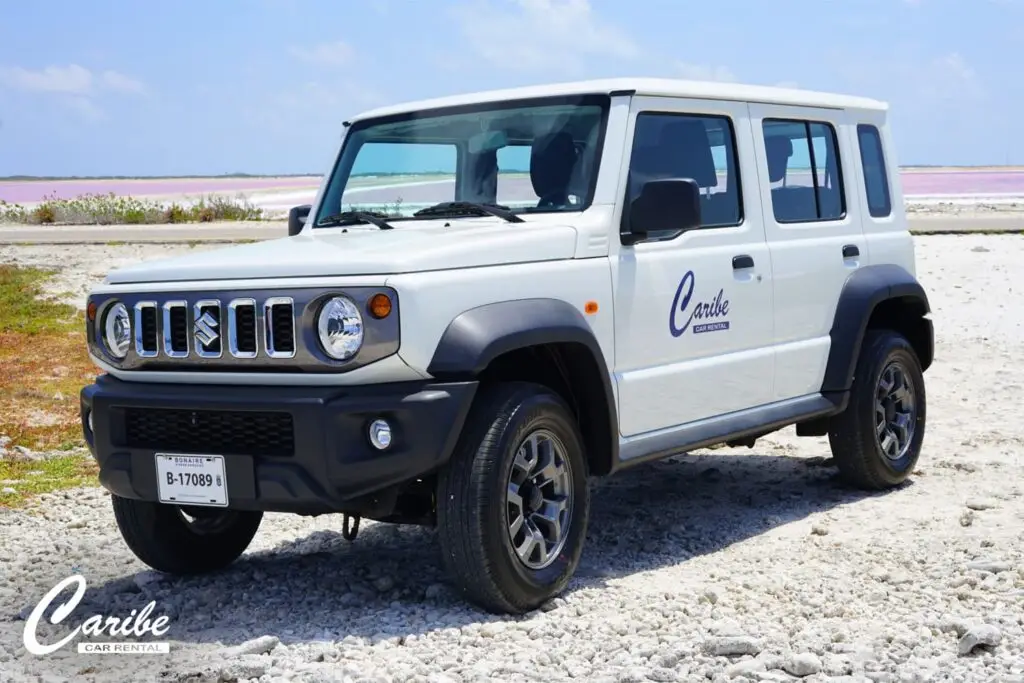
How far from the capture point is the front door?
5.45 meters

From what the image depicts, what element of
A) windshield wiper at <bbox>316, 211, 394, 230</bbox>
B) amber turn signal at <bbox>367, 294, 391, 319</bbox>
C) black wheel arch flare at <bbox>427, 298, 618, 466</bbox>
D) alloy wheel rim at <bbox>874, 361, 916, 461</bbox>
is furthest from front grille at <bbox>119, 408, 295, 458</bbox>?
alloy wheel rim at <bbox>874, 361, 916, 461</bbox>

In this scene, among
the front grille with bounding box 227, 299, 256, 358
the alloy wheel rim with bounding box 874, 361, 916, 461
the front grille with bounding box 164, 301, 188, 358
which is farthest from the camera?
the alloy wheel rim with bounding box 874, 361, 916, 461

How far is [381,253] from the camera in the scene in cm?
462

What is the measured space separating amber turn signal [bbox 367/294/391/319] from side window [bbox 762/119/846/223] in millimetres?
2611

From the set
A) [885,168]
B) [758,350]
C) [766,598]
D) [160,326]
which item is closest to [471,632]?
[766,598]

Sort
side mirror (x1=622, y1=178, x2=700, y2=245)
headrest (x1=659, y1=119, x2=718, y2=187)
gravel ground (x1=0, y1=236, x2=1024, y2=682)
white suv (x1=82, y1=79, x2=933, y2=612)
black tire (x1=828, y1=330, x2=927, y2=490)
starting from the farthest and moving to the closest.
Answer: black tire (x1=828, y1=330, x2=927, y2=490), headrest (x1=659, y1=119, x2=718, y2=187), side mirror (x1=622, y1=178, x2=700, y2=245), white suv (x1=82, y1=79, x2=933, y2=612), gravel ground (x1=0, y1=236, x2=1024, y2=682)

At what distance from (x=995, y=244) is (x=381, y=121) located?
1535cm

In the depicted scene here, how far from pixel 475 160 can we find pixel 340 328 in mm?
1548

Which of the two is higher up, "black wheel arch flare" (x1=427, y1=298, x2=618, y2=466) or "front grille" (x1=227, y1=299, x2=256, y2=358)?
"front grille" (x1=227, y1=299, x2=256, y2=358)

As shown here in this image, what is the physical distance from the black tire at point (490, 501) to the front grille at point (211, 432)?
603mm

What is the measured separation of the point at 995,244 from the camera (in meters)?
19.5

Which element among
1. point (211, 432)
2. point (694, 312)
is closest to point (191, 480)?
point (211, 432)

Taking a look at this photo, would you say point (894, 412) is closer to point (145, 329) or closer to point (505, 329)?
point (505, 329)

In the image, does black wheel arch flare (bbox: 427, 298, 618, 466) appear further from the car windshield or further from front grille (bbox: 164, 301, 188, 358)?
front grille (bbox: 164, 301, 188, 358)
